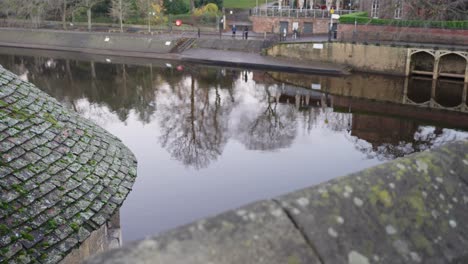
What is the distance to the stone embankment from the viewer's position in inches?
69.5

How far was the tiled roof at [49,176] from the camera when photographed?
6.13 metres

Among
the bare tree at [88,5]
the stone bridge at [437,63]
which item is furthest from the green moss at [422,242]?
the bare tree at [88,5]

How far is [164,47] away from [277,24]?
10199mm

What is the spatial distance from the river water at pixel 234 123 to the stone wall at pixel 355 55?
1.55 meters

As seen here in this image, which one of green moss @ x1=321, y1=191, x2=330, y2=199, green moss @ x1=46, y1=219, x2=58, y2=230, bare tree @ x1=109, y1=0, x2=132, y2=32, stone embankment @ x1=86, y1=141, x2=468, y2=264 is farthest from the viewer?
bare tree @ x1=109, y1=0, x2=132, y2=32

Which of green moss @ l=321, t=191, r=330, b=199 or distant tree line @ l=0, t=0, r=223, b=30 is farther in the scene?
distant tree line @ l=0, t=0, r=223, b=30

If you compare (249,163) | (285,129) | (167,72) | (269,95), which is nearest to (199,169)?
(249,163)

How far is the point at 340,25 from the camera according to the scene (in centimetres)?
3959

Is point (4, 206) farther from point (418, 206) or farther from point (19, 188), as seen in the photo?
point (418, 206)

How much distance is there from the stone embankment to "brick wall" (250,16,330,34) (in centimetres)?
4351

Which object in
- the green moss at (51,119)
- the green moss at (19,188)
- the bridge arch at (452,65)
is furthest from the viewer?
the bridge arch at (452,65)

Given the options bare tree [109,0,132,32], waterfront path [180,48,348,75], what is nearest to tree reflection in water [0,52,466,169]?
waterfront path [180,48,348,75]

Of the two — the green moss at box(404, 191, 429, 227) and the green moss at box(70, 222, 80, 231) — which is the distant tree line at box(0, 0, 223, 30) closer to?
the green moss at box(70, 222, 80, 231)

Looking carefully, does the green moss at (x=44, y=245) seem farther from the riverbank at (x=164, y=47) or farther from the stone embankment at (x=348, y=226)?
the riverbank at (x=164, y=47)
